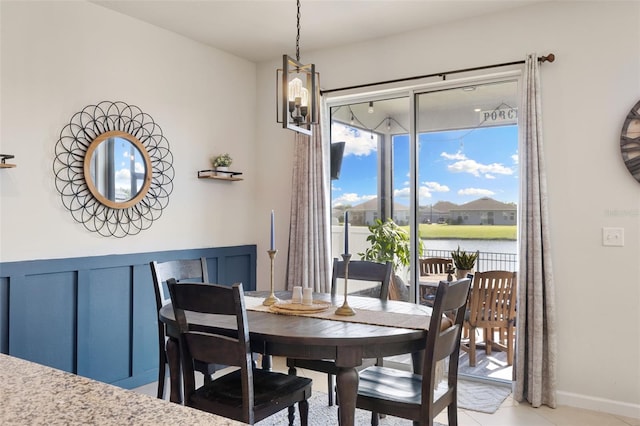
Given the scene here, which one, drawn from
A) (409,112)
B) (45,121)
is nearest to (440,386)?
(409,112)

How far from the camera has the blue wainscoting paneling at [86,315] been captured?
118 inches

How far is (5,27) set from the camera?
298 cm

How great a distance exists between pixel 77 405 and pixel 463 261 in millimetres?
3315

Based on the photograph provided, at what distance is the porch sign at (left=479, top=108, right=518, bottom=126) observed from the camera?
364 centimetres

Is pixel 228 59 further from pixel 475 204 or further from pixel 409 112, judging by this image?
pixel 475 204

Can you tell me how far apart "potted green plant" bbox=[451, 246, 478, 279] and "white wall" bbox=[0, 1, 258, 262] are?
6.40ft

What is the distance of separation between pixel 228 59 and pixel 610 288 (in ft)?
11.6

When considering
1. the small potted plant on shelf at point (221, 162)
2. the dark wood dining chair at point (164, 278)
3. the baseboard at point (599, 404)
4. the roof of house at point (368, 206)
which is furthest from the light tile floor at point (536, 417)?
the small potted plant on shelf at point (221, 162)

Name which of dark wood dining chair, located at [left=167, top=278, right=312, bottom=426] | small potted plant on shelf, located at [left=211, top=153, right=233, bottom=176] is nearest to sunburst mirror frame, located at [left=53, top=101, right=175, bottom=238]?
small potted plant on shelf, located at [left=211, top=153, right=233, bottom=176]

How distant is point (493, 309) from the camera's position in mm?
3746

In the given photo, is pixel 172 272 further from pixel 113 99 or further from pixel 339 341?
pixel 113 99

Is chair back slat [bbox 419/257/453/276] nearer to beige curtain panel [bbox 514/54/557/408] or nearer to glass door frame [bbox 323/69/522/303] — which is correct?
glass door frame [bbox 323/69/522/303]

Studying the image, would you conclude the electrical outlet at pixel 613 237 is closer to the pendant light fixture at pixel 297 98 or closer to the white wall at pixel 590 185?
the white wall at pixel 590 185

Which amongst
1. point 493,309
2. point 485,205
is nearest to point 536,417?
point 493,309
